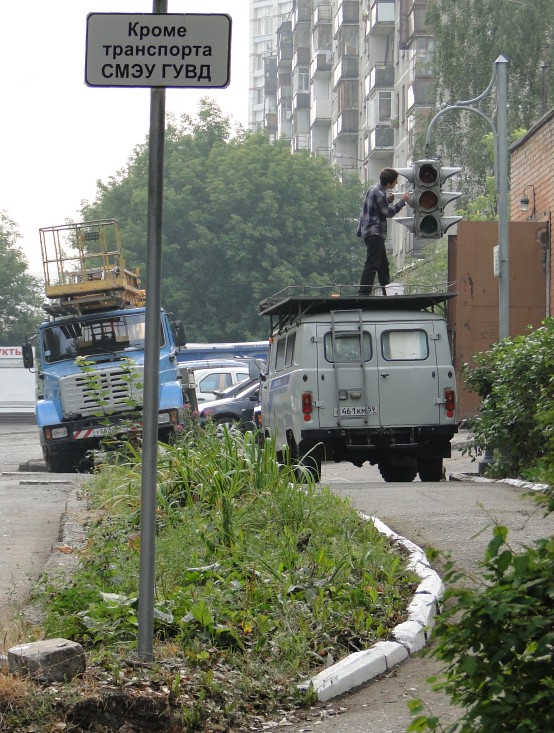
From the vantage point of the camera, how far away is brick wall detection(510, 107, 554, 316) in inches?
900

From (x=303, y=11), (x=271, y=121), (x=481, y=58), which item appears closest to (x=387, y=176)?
(x=481, y=58)

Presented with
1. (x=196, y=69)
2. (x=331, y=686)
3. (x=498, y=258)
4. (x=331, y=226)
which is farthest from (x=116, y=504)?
(x=331, y=226)

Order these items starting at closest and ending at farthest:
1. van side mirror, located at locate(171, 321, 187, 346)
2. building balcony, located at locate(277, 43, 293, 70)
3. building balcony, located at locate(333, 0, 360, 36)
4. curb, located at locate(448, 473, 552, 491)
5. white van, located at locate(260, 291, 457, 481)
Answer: curb, located at locate(448, 473, 552, 491)
white van, located at locate(260, 291, 457, 481)
van side mirror, located at locate(171, 321, 187, 346)
building balcony, located at locate(333, 0, 360, 36)
building balcony, located at locate(277, 43, 293, 70)

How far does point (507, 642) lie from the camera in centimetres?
343

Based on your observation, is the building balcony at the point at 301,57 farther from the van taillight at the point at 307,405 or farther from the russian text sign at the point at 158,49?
the russian text sign at the point at 158,49

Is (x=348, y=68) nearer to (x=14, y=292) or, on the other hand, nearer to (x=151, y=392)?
(x=14, y=292)

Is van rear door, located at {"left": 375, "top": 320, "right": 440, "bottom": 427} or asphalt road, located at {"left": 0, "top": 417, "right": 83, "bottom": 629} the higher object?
van rear door, located at {"left": 375, "top": 320, "right": 440, "bottom": 427}

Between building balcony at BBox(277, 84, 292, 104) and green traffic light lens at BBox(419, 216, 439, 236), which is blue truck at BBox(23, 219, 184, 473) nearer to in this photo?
green traffic light lens at BBox(419, 216, 439, 236)

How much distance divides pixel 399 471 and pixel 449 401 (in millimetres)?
1689

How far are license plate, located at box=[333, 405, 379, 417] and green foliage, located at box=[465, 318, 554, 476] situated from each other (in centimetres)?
127

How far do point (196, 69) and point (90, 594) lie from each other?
2.77 m

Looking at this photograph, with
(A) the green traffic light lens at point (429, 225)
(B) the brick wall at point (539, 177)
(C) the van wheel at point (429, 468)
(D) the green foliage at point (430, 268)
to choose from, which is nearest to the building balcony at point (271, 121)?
(D) the green foliage at point (430, 268)

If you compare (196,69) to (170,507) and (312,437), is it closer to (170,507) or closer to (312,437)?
(170,507)

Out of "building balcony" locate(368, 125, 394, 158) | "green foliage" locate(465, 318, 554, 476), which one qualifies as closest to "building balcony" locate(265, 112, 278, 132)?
"building balcony" locate(368, 125, 394, 158)
